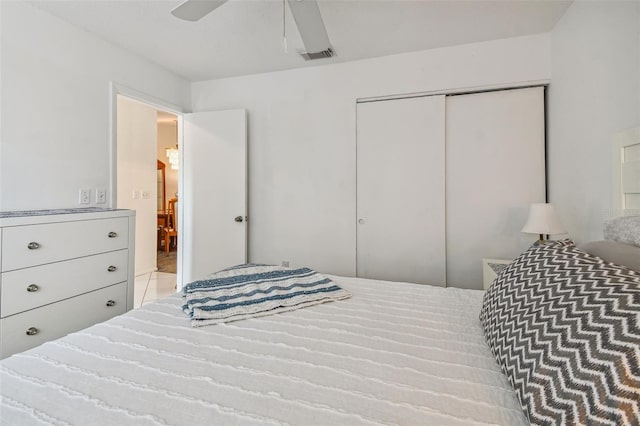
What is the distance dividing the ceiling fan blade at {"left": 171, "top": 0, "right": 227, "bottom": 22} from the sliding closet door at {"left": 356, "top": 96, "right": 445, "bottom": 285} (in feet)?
5.35

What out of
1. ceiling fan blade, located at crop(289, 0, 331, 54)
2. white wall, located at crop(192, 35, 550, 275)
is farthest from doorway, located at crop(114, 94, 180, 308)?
ceiling fan blade, located at crop(289, 0, 331, 54)

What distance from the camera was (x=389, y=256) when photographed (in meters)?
2.87

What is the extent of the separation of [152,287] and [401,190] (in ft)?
10.5

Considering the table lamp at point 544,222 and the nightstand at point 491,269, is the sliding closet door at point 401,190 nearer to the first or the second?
the nightstand at point 491,269

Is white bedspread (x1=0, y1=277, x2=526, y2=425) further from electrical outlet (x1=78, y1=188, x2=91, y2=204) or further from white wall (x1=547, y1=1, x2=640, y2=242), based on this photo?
electrical outlet (x1=78, y1=188, x2=91, y2=204)

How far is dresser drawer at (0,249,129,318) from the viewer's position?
1.61 metres

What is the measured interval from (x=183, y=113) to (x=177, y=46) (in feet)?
2.80

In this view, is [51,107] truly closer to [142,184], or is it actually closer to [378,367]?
[142,184]

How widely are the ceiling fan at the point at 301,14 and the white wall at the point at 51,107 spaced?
4.17 feet

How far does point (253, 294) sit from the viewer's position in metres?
1.45

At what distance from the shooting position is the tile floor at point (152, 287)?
11.1ft

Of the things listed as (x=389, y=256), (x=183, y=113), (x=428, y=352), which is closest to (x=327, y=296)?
(x=428, y=352)

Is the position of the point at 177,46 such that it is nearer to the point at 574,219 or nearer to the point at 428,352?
the point at 428,352

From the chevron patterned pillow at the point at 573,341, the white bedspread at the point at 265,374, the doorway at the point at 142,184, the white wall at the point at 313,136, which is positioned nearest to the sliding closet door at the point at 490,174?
the white wall at the point at 313,136
